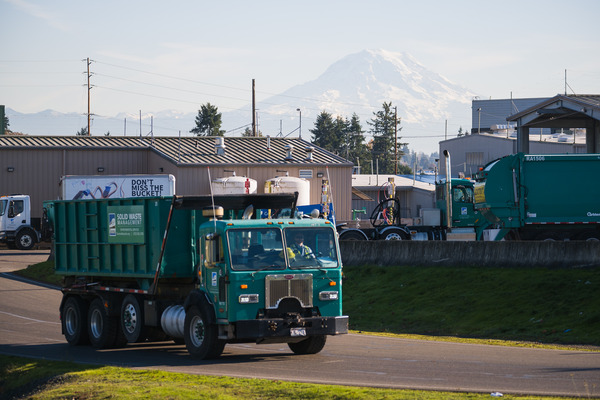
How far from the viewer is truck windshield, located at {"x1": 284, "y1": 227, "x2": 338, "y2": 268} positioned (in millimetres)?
14766

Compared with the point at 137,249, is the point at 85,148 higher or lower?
higher

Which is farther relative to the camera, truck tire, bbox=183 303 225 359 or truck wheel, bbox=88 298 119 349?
truck wheel, bbox=88 298 119 349

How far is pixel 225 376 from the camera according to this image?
13.3m

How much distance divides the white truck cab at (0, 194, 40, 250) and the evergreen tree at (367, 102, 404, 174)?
8956 centimetres

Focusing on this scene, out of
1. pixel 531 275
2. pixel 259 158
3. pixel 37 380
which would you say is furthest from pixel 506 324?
pixel 259 158

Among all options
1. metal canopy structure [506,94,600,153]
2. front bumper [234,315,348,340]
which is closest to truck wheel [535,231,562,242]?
metal canopy structure [506,94,600,153]

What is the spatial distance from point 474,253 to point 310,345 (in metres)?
10.6

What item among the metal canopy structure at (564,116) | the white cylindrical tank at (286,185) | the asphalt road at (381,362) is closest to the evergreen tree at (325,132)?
the white cylindrical tank at (286,185)

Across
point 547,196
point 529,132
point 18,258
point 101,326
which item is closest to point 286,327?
point 101,326

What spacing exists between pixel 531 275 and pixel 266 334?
1071 cm

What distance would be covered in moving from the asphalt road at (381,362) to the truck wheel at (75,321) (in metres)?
0.26

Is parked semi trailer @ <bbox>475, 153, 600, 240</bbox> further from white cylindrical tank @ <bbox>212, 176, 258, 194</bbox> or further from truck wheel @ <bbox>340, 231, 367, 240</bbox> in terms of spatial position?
white cylindrical tank @ <bbox>212, 176, 258, 194</bbox>

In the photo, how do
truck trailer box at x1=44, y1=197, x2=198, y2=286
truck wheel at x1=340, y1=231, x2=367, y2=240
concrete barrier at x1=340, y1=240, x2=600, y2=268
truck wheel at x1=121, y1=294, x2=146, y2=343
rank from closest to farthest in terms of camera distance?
truck trailer box at x1=44, y1=197, x2=198, y2=286
truck wheel at x1=121, y1=294, x2=146, y2=343
concrete barrier at x1=340, y1=240, x2=600, y2=268
truck wheel at x1=340, y1=231, x2=367, y2=240

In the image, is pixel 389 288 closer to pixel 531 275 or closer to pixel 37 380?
pixel 531 275
